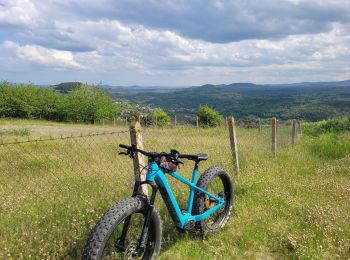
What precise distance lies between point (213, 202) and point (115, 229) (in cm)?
201

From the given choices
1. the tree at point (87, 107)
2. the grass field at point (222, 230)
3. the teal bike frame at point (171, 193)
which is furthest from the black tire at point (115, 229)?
the tree at point (87, 107)

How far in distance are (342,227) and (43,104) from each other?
188 feet

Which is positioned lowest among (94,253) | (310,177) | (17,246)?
(310,177)

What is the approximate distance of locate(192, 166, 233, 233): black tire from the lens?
187 inches

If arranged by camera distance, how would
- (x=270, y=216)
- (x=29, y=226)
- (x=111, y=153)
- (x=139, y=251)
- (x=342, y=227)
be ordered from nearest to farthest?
(x=139, y=251)
(x=29, y=226)
(x=342, y=227)
(x=270, y=216)
(x=111, y=153)

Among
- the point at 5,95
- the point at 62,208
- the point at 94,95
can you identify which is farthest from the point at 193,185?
the point at 94,95

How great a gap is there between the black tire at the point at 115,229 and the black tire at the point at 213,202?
3.04 ft

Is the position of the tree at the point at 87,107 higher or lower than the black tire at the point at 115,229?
lower

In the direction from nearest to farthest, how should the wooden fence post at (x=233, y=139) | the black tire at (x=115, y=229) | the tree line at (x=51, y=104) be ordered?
1. the black tire at (x=115, y=229)
2. the wooden fence post at (x=233, y=139)
3. the tree line at (x=51, y=104)

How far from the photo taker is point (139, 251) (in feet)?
11.9

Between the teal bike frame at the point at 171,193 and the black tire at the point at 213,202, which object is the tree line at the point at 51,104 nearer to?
the black tire at the point at 213,202

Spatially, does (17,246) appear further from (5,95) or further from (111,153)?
(5,95)

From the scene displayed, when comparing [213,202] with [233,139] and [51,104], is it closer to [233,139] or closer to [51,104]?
[233,139]

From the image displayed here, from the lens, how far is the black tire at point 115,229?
3152 mm
